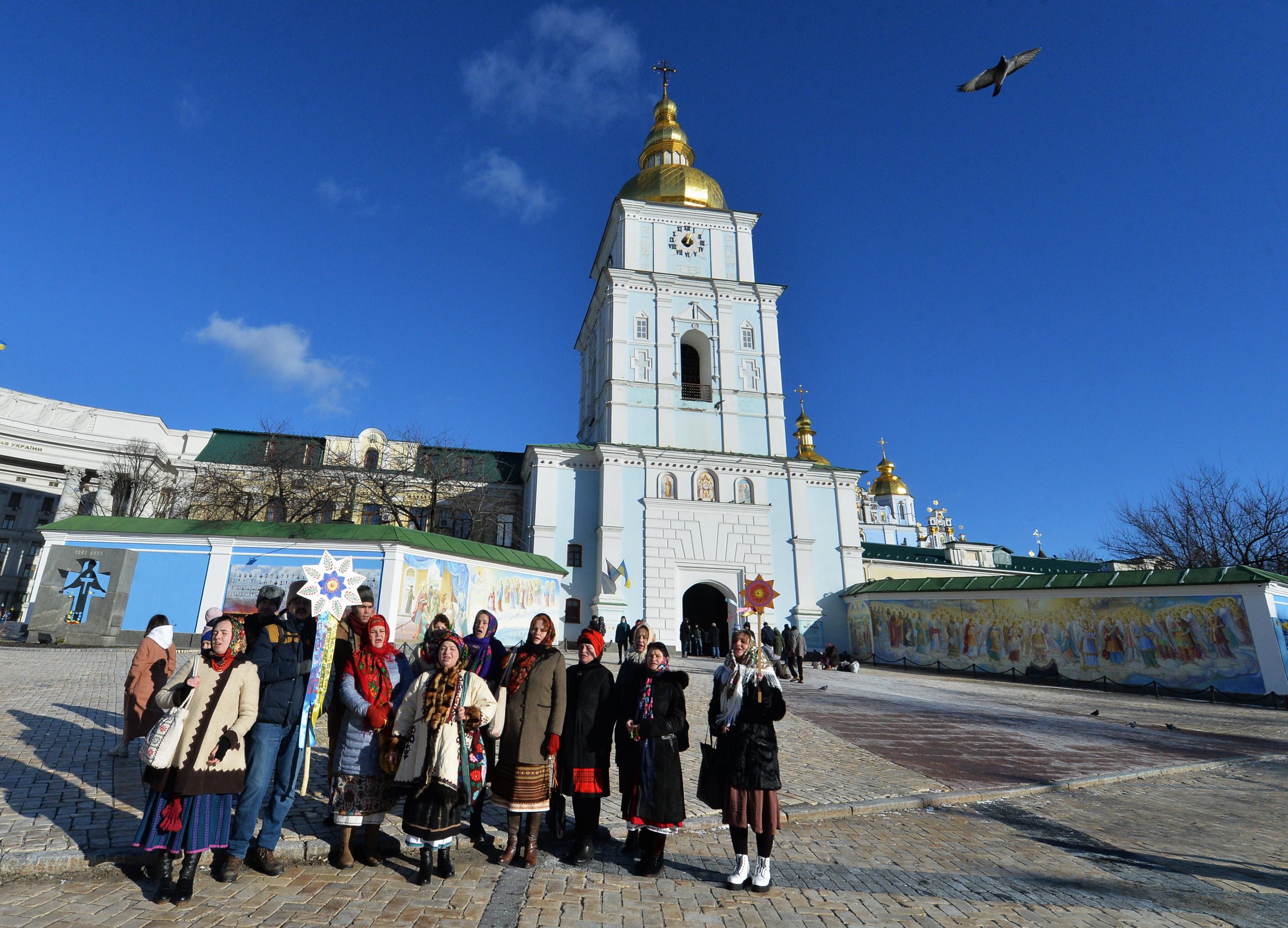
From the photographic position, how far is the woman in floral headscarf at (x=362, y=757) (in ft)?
14.9

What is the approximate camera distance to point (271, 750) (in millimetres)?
4512

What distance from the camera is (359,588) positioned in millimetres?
5457

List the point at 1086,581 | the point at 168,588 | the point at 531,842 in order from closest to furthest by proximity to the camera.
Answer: the point at 531,842
the point at 168,588
the point at 1086,581

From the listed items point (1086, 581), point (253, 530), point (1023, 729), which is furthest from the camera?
point (1086, 581)

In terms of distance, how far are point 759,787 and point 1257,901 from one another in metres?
3.31

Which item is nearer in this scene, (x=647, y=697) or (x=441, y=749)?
(x=441, y=749)

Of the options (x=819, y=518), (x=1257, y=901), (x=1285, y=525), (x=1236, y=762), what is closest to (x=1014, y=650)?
(x=819, y=518)

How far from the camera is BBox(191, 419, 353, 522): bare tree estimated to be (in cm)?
3002

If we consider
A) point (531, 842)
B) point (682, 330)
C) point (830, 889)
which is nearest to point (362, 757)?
point (531, 842)

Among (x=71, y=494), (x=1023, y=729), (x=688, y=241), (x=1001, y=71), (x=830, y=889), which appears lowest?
(x=830, y=889)

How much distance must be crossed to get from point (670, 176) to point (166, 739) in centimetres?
3670

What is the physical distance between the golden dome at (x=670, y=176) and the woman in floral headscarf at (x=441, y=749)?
34.1 metres

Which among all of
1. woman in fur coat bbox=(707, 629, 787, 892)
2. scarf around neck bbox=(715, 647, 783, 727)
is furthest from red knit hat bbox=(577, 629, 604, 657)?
woman in fur coat bbox=(707, 629, 787, 892)

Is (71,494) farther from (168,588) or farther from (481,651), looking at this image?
(481,651)
